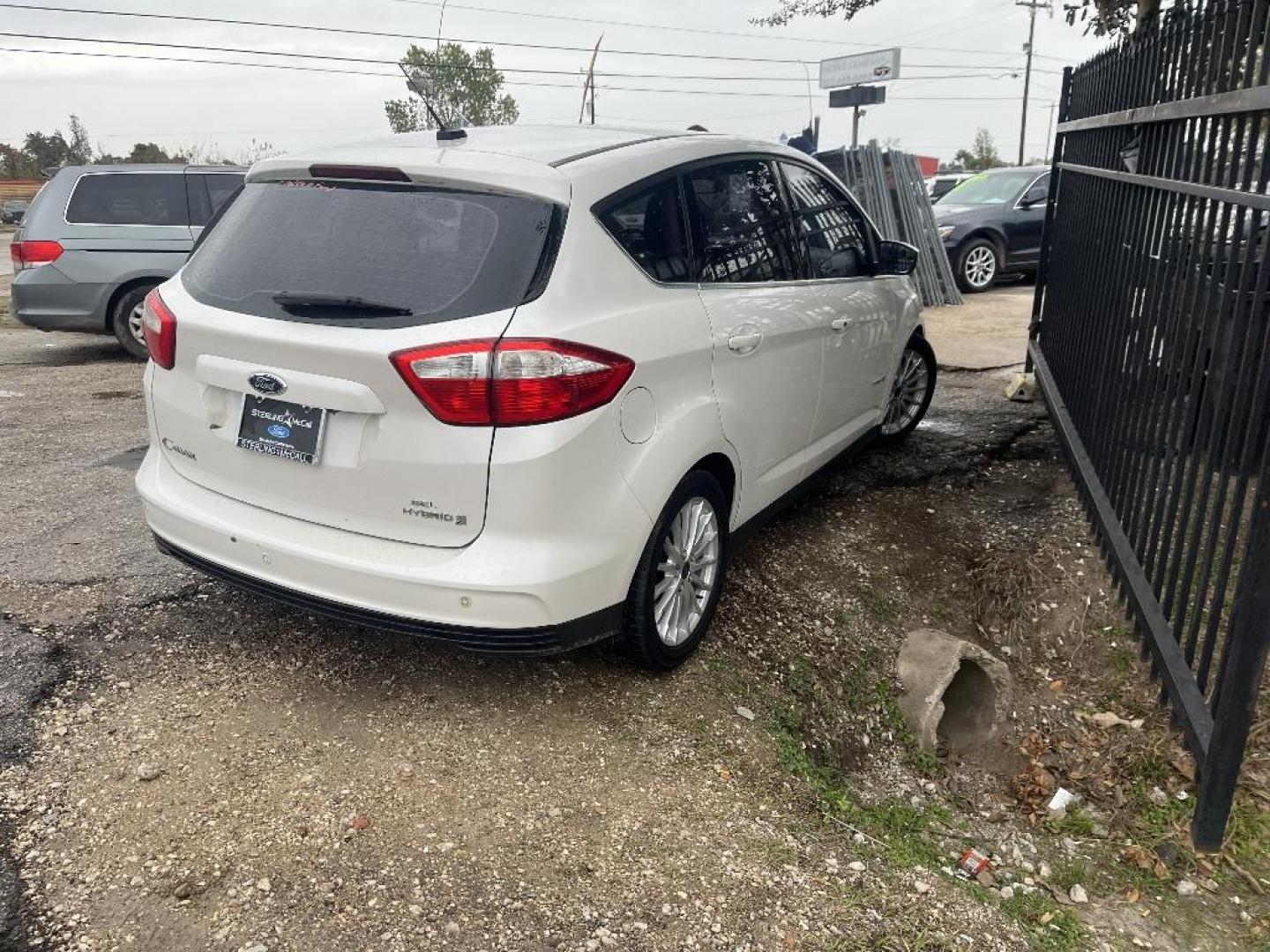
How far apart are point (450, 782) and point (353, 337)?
1283 millimetres

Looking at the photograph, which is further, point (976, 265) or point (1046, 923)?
point (976, 265)

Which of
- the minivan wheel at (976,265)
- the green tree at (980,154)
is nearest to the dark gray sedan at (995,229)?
the minivan wheel at (976,265)

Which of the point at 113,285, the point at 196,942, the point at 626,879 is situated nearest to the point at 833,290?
the point at 626,879

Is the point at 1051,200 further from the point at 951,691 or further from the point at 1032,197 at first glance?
the point at 1032,197

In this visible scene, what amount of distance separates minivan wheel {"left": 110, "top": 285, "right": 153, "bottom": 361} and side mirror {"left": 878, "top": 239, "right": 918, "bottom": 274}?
6.60m

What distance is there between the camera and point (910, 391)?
232 inches

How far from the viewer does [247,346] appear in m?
2.83

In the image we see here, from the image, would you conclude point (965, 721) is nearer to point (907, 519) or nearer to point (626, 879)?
point (907, 519)

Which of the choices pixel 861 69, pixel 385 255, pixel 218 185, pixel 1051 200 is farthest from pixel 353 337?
pixel 861 69

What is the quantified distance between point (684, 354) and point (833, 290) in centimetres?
144

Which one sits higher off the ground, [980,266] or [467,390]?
[980,266]

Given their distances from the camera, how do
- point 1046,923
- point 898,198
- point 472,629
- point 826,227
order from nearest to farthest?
point 1046,923
point 472,629
point 826,227
point 898,198

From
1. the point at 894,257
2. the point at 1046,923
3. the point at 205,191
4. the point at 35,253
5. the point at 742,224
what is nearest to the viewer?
the point at 1046,923

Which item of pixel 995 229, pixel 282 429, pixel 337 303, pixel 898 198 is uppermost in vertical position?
pixel 898 198
